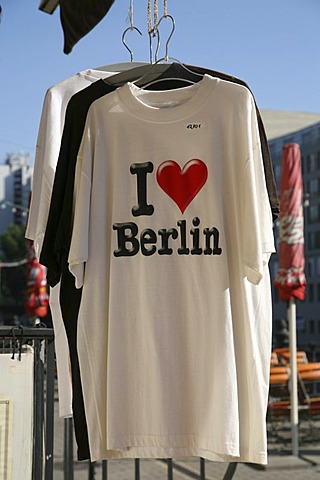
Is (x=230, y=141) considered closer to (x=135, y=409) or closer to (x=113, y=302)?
(x=113, y=302)

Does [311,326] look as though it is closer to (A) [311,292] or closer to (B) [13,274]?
(A) [311,292]

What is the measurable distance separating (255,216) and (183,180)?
0.22m

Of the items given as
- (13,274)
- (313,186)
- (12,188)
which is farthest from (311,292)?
(12,188)

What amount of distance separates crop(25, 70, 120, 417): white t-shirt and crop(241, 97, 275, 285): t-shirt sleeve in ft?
1.84

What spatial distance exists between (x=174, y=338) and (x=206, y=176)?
45 centimetres

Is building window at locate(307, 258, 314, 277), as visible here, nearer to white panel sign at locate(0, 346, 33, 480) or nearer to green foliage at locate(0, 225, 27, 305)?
green foliage at locate(0, 225, 27, 305)

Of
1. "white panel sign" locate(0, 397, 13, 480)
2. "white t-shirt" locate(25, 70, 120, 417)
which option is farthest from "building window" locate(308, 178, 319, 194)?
"white panel sign" locate(0, 397, 13, 480)

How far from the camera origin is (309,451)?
905 centimetres

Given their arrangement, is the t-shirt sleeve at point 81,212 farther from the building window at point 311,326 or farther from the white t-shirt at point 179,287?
the building window at point 311,326

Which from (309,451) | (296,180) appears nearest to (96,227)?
(296,180)

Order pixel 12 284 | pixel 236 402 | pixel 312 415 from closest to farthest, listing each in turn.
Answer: pixel 236 402 → pixel 312 415 → pixel 12 284

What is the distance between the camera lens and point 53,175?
219 cm

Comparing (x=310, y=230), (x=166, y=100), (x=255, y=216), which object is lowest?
(x=255, y=216)

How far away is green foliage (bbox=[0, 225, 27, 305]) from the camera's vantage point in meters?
53.8
